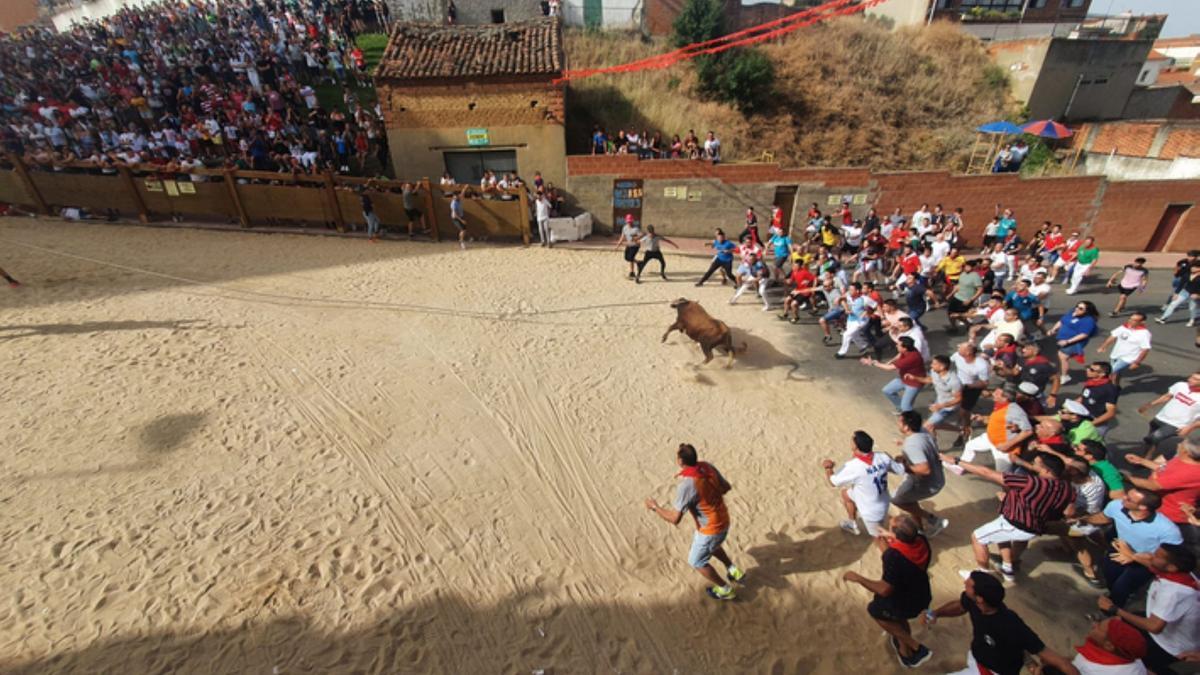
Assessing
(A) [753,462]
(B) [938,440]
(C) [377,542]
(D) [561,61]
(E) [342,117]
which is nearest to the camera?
(C) [377,542]

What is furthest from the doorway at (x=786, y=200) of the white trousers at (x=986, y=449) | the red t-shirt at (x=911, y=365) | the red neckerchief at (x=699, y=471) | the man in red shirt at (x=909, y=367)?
the red neckerchief at (x=699, y=471)

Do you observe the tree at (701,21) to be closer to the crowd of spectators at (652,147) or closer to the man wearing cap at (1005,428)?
the crowd of spectators at (652,147)

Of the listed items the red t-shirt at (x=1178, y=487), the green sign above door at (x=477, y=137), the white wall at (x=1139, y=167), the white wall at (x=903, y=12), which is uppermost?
the white wall at (x=903, y=12)

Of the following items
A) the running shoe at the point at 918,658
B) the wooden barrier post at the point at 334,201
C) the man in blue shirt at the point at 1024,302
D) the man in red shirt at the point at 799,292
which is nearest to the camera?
the running shoe at the point at 918,658

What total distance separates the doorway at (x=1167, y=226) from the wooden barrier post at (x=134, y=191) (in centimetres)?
2901

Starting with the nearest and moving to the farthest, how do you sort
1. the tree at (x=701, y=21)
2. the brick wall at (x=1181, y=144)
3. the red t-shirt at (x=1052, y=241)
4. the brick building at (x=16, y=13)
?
the red t-shirt at (x=1052, y=241) → the brick wall at (x=1181, y=144) → the tree at (x=701, y=21) → the brick building at (x=16, y=13)

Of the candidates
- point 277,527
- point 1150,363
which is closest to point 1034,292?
point 1150,363

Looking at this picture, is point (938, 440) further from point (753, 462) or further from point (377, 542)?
point (377, 542)

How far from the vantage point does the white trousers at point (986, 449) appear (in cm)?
595

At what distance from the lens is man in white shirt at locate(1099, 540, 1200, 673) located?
3.77m

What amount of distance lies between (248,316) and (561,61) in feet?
35.6

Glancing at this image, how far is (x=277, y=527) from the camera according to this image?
5859 millimetres

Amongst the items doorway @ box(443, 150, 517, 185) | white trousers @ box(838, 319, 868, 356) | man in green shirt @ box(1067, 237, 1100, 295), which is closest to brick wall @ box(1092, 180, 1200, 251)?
man in green shirt @ box(1067, 237, 1100, 295)

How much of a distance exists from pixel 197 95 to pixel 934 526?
23.0 metres
